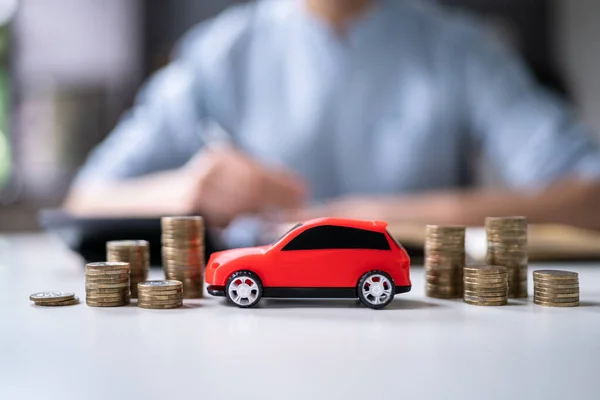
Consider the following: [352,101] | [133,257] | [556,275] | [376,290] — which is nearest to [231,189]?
[133,257]

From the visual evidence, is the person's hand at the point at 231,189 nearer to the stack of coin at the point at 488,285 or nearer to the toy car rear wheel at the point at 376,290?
the toy car rear wheel at the point at 376,290

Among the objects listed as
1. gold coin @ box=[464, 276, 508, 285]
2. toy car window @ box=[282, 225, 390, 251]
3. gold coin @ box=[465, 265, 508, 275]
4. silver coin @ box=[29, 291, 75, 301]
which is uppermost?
toy car window @ box=[282, 225, 390, 251]

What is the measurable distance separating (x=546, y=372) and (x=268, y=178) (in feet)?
5.91

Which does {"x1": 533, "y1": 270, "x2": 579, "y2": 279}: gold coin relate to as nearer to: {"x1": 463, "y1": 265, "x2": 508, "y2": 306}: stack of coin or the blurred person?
{"x1": 463, "y1": 265, "x2": 508, "y2": 306}: stack of coin

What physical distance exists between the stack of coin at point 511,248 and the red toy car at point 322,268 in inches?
9.7

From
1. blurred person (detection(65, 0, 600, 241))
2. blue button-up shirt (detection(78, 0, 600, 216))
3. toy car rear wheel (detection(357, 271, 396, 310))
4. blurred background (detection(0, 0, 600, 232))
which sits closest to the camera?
toy car rear wheel (detection(357, 271, 396, 310))

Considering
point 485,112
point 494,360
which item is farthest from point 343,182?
point 494,360

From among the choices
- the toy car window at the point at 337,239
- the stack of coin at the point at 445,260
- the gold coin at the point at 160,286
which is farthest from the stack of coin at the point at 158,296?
the stack of coin at the point at 445,260

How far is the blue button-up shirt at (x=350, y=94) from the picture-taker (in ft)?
12.6

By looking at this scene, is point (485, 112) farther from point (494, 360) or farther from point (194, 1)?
point (494, 360)

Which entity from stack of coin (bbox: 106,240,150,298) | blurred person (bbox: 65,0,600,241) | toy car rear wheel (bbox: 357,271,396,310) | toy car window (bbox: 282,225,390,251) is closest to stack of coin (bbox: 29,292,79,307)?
stack of coin (bbox: 106,240,150,298)

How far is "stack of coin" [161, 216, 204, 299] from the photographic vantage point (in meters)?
1.33

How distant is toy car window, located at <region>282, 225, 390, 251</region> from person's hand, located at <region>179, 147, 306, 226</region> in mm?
815

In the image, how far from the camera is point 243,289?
4.00 feet
